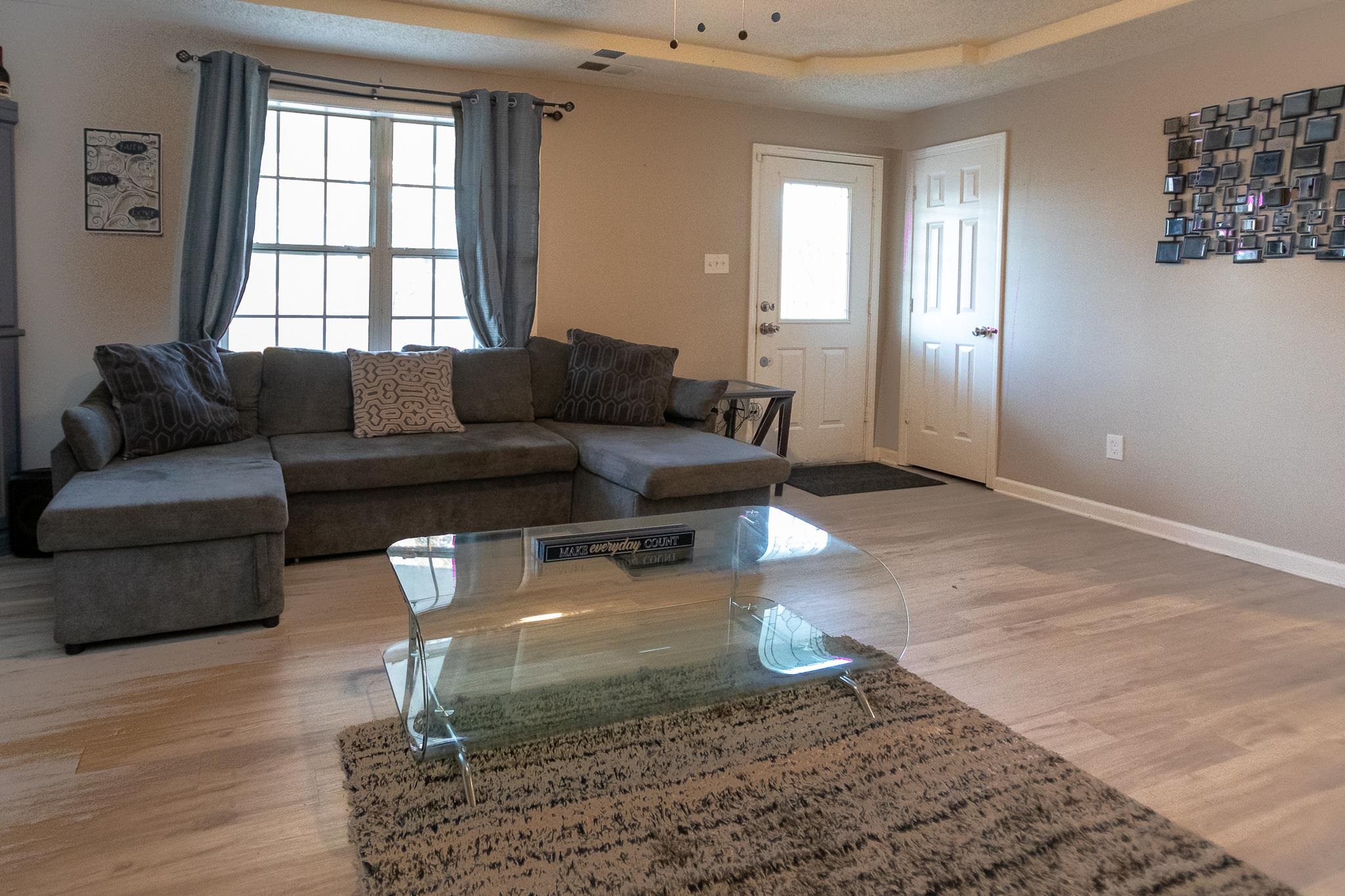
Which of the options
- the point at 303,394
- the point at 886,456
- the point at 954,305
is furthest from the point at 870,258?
the point at 303,394

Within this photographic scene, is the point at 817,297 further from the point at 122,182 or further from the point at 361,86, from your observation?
the point at 122,182

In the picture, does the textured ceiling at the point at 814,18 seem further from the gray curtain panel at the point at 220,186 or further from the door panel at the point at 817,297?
the door panel at the point at 817,297

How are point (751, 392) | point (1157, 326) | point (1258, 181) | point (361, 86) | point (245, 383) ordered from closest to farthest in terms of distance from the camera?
point (1258, 181), point (245, 383), point (1157, 326), point (361, 86), point (751, 392)

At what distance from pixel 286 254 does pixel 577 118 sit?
171 centimetres

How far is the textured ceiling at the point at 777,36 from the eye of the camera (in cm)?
408

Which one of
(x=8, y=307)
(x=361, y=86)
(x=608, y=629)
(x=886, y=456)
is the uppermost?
(x=361, y=86)

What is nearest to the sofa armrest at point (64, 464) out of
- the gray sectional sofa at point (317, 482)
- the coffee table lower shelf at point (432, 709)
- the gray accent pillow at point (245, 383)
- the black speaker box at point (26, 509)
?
the gray sectional sofa at point (317, 482)

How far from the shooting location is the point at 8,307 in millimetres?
4000

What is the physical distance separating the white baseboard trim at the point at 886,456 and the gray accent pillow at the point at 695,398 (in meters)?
1.90

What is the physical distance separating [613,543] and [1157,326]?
10.7 feet

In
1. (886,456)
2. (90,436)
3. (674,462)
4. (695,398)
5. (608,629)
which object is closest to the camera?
(608,629)

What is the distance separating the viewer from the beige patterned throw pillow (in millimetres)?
4293

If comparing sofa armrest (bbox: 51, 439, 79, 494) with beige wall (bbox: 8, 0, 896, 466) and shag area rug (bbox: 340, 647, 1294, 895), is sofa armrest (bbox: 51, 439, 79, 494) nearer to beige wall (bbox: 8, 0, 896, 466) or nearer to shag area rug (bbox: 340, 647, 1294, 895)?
beige wall (bbox: 8, 0, 896, 466)

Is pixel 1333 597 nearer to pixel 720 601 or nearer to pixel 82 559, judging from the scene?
pixel 720 601
